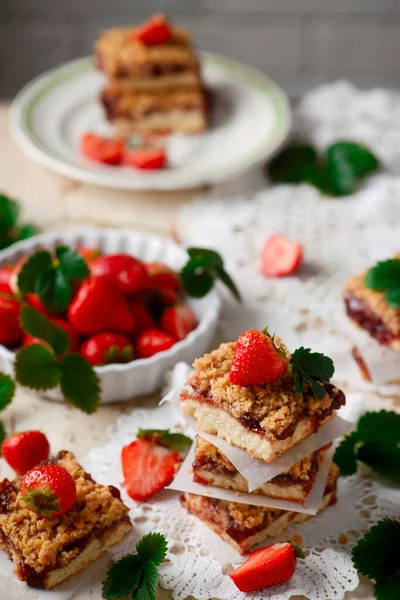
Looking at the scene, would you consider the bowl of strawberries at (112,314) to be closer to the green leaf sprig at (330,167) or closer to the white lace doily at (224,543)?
the white lace doily at (224,543)

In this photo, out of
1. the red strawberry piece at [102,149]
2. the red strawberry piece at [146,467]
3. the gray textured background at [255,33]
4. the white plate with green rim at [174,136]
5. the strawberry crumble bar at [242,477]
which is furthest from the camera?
the gray textured background at [255,33]

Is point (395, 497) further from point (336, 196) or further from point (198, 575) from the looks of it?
point (336, 196)

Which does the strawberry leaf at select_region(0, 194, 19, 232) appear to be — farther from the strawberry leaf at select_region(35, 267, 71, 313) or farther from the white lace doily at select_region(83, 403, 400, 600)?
the white lace doily at select_region(83, 403, 400, 600)

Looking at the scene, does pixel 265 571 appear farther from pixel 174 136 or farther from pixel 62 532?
pixel 174 136

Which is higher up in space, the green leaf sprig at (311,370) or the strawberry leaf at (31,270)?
the green leaf sprig at (311,370)

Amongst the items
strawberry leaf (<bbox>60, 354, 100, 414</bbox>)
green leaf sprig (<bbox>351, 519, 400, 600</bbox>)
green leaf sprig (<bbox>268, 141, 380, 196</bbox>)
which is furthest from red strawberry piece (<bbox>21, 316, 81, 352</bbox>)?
green leaf sprig (<bbox>268, 141, 380, 196</bbox>)

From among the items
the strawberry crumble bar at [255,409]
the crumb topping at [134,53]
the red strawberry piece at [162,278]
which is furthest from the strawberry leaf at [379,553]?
the crumb topping at [134,53]
